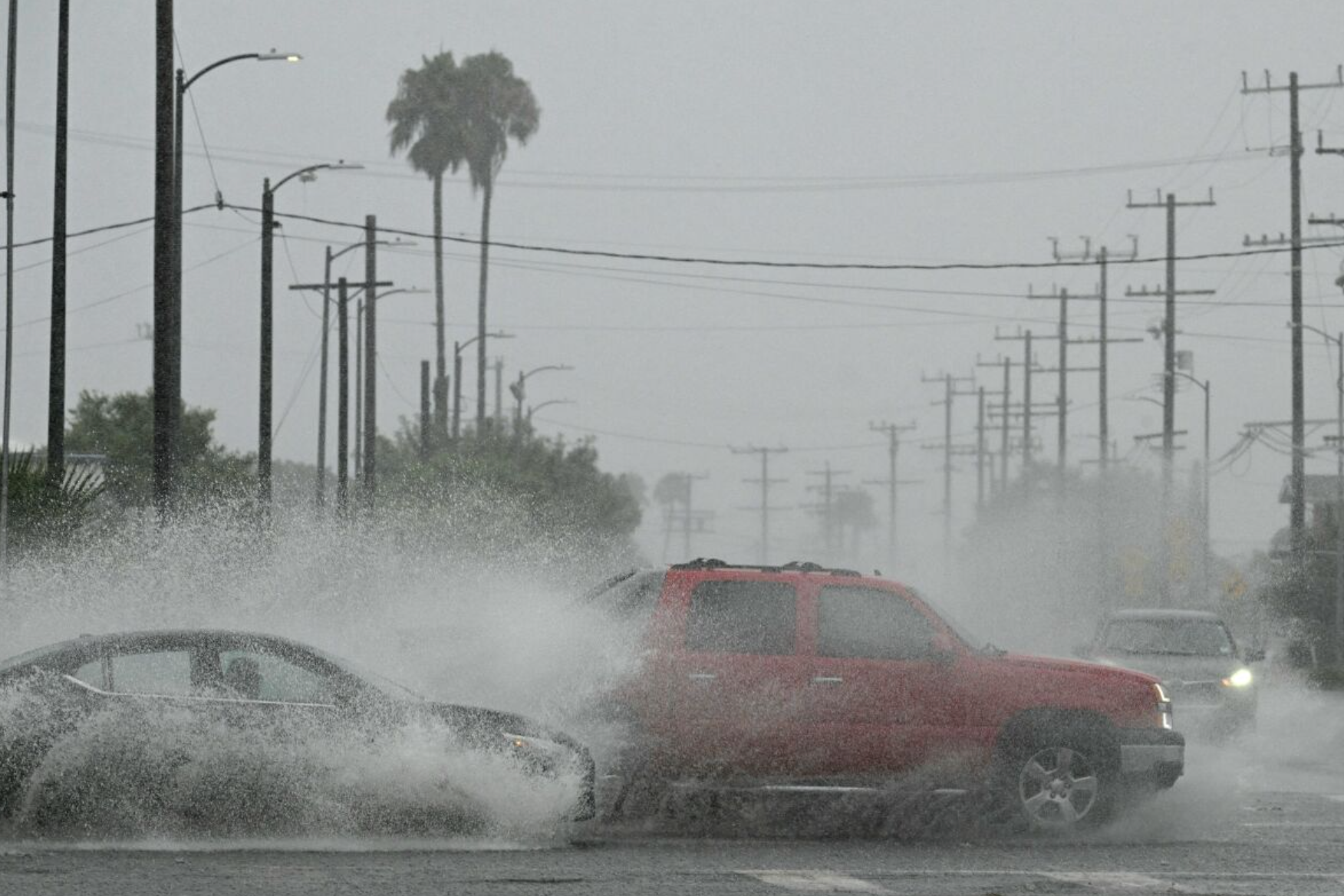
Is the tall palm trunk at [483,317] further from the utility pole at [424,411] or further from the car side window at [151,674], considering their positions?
the car side window at [151,674]

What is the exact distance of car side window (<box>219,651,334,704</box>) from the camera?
13.1 metres

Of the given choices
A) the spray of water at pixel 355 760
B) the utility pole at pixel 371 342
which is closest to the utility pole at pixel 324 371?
the utility pole at pixel 371 342

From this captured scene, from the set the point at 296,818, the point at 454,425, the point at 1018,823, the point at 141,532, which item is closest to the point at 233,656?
the point at 296,818

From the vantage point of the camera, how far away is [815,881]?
475 inches

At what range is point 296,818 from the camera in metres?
13.0

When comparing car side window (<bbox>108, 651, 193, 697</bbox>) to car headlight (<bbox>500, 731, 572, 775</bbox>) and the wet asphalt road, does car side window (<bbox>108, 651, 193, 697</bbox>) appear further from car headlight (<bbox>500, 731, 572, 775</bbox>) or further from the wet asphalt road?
car headlight (<bbox>500, 731, 572, 775</bbox>)

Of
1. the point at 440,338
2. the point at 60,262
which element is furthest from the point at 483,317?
the point at 60,262

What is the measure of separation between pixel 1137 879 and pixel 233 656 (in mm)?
5579

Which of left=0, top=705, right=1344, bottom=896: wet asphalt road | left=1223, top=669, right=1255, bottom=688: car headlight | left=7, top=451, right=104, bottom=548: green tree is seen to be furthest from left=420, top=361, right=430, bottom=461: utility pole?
left=0, top=705, right=1344, bottom=896: wet asphalt road

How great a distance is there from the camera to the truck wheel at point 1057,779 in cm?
1470

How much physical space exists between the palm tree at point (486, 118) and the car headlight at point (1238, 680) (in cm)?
5199

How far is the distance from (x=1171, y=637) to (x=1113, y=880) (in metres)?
13.6

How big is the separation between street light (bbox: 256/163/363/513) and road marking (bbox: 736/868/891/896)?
79.2 ft

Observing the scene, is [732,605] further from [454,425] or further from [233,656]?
[454,425]
